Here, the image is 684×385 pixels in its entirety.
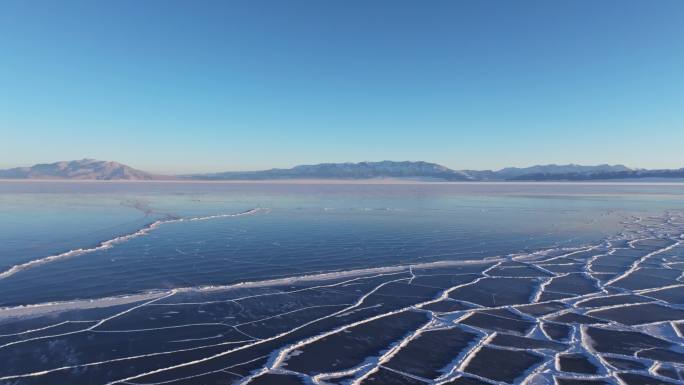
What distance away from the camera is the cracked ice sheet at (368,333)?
4.20m

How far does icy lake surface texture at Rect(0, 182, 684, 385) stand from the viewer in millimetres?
4293

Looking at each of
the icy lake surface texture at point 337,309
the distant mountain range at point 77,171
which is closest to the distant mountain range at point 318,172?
the distant mountain range at point 77,171

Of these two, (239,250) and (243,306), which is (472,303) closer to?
(243,306)

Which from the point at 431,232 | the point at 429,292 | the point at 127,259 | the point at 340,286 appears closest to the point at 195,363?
the point at 340,286

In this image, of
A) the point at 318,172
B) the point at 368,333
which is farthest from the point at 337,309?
the point at 318,172

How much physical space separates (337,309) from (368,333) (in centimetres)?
96

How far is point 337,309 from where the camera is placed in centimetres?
611

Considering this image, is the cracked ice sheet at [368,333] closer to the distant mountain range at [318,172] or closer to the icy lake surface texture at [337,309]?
the icy lake surface texture at [337,309]

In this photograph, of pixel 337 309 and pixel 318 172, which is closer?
pixel 337 309

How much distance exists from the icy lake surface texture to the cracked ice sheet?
2 centimetres

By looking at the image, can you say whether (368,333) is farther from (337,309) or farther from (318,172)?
(318,172)

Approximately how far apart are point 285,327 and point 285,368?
1.10 meters

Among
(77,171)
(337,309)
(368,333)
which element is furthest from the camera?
(77,171)

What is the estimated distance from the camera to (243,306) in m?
6.11
